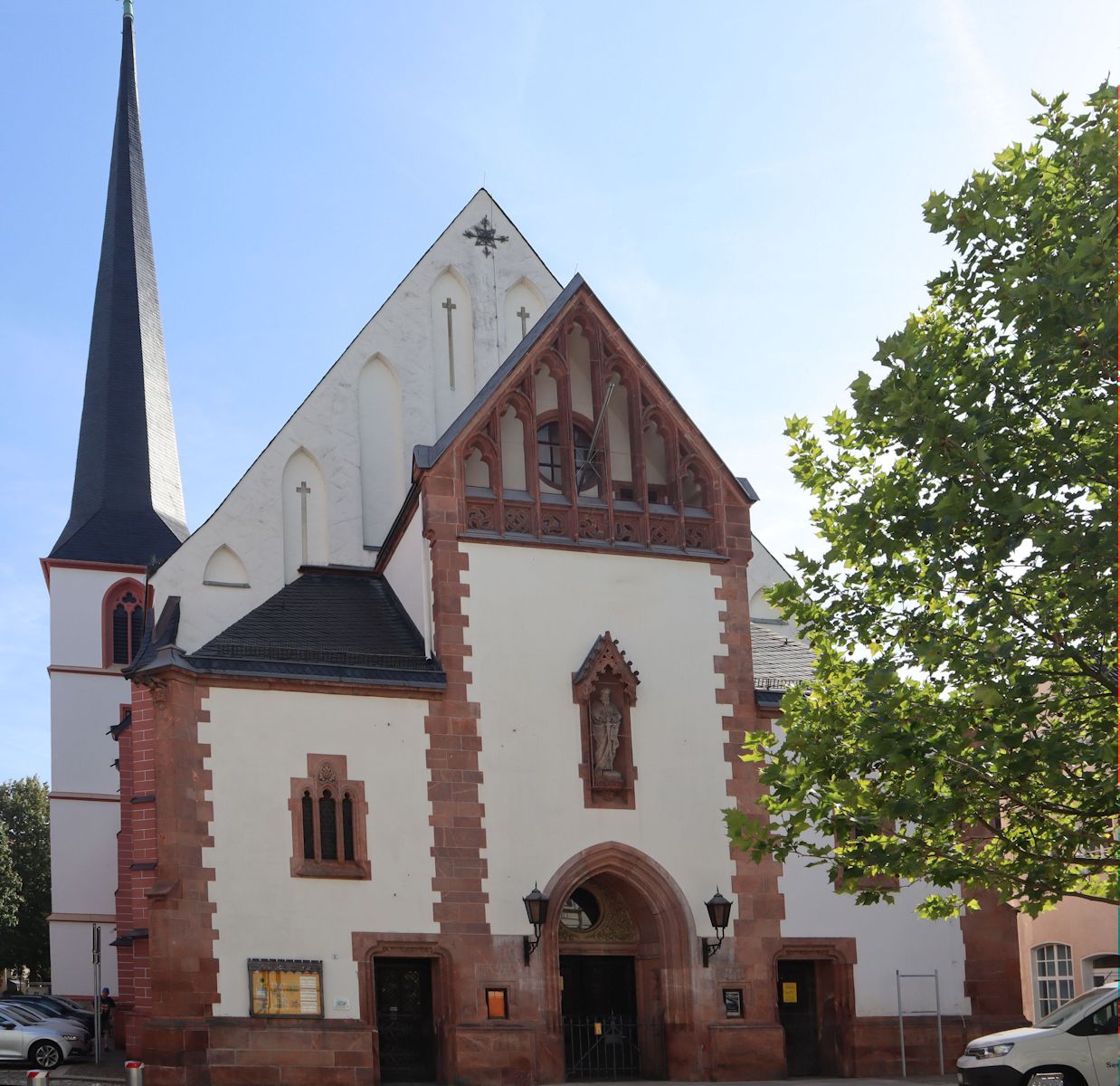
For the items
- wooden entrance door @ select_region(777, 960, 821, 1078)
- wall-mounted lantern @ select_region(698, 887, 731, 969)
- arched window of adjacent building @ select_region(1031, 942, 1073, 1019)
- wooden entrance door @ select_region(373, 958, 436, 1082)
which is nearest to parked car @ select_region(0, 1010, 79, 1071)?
wooden entrance door @ select_region(373, 958, 436, 1082)

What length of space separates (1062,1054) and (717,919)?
24.3 ft

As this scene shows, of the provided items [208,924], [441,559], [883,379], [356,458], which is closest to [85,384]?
[356,458]

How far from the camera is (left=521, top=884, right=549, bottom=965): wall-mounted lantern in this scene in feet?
81.0

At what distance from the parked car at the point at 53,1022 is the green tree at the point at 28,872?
35.4 m

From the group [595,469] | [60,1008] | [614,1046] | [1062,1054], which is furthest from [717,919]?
[60,1008]

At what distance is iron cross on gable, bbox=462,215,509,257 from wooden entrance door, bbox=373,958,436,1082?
1469cm

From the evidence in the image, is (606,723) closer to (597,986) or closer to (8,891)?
(597,986)

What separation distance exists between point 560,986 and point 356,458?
A: 34.6ft

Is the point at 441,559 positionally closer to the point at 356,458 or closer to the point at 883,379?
the point at 356,458

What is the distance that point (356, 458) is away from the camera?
1208 inches

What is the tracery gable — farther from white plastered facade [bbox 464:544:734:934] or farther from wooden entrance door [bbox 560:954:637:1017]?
wooden entrance door [bbox 560:954:637:1017]

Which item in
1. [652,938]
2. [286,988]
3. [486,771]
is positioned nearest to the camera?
[286,988]

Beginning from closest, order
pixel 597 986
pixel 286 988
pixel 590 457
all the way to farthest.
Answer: pixel 286 988 < pixel 597 986 < pixel 590 457

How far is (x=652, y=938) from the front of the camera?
86.1 ft
